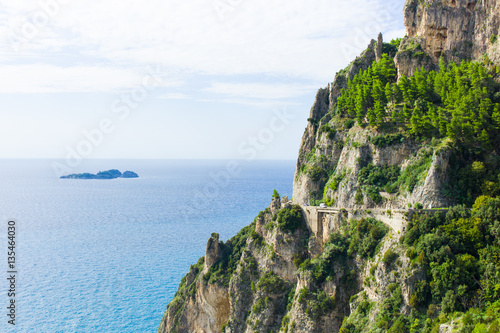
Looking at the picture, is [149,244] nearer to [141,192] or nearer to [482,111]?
[482,111]

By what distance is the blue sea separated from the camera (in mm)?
67463

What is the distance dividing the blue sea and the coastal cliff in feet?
52.9

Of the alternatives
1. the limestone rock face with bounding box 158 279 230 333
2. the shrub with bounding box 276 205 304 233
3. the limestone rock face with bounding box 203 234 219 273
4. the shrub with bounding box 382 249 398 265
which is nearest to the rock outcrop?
the shrub with bounding box 276 205 304 233

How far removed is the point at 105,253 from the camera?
317 feet

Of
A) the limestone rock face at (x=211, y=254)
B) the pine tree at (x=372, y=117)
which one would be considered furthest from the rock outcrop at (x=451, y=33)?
the limestone rock face at (x=211, y=254)

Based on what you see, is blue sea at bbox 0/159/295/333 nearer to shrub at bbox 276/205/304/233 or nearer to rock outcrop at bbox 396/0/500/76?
shrub at bbox 276/205/304/233

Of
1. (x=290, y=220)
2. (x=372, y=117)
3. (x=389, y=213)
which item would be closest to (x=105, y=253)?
(x=290, y=220)

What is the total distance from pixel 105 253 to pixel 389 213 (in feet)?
254

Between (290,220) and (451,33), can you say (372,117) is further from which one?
(451,33)

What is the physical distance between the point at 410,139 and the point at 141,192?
169 m

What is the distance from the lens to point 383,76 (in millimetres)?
55938

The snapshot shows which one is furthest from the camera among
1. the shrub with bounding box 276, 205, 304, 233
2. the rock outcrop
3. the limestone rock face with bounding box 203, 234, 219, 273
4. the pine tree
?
the limestone rock face with bounding box 203, 234, 219, 273

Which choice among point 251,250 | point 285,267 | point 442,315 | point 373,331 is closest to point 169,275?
point 251,250

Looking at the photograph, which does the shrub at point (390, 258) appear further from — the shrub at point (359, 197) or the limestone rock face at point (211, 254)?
the limestone rock face at point (211, 254)
